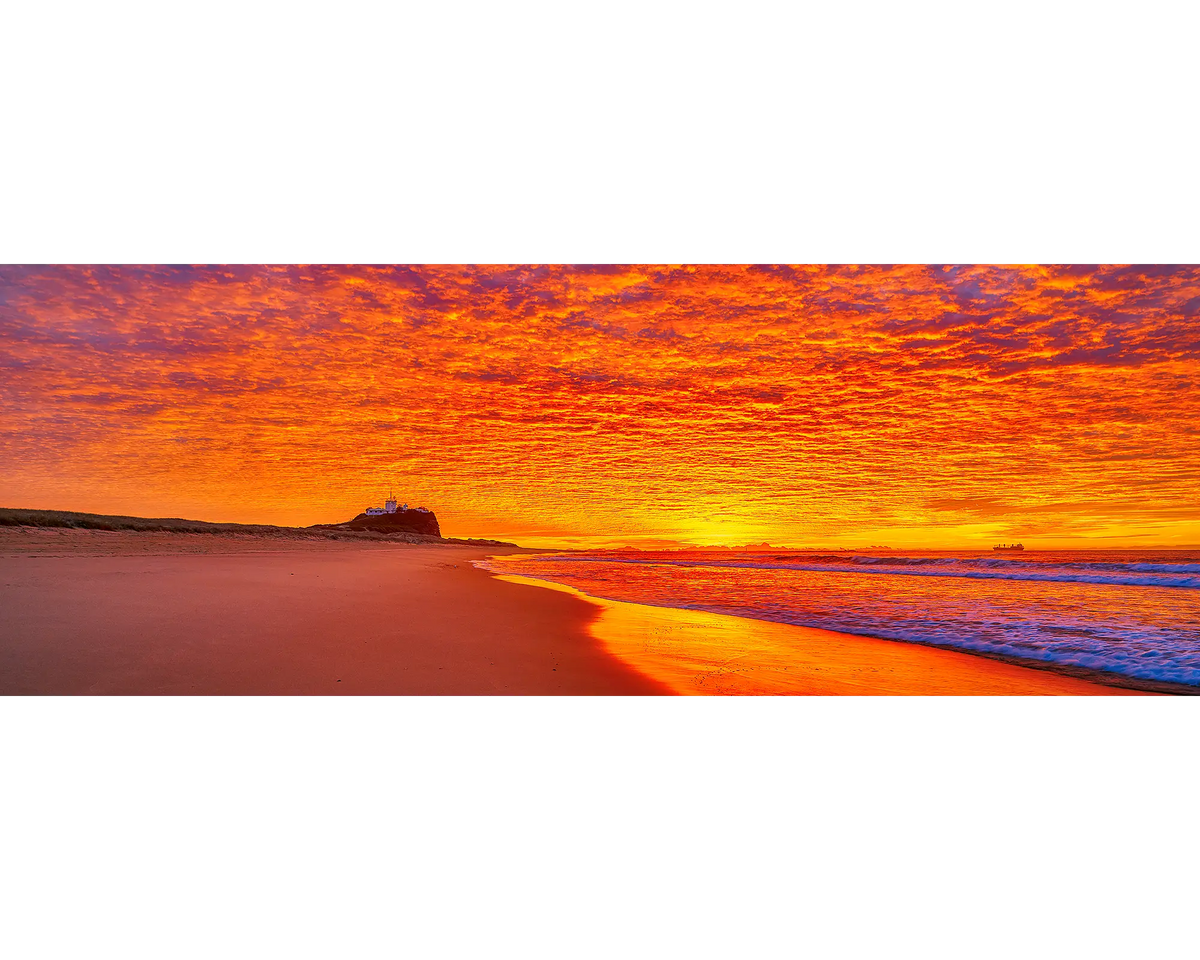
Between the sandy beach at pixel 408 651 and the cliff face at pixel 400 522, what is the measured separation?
5868 cm

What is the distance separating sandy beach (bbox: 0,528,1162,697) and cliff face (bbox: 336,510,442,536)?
5868 cm

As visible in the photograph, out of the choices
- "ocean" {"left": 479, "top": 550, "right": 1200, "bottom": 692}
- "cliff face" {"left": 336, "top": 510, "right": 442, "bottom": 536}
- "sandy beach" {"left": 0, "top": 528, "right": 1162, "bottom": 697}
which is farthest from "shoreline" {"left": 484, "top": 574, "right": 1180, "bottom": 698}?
"cliff face" {"left": 336, "top": 510, "right": 442, "bottom": 536}

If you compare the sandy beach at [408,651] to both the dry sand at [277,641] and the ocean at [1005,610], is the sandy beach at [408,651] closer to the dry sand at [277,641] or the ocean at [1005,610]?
the dry sand at [277,641]

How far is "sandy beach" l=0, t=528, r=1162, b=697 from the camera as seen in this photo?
3633 millimetres

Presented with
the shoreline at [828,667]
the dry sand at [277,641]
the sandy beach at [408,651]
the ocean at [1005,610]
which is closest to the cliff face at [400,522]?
the ocean at [1005,610]

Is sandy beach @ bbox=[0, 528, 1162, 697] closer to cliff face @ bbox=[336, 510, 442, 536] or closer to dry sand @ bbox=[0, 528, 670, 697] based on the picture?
dry sand @ bbox=[0, 528, 670, 697]

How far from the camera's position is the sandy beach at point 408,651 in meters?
3.63

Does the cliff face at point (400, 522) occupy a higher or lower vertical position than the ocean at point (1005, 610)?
higher
